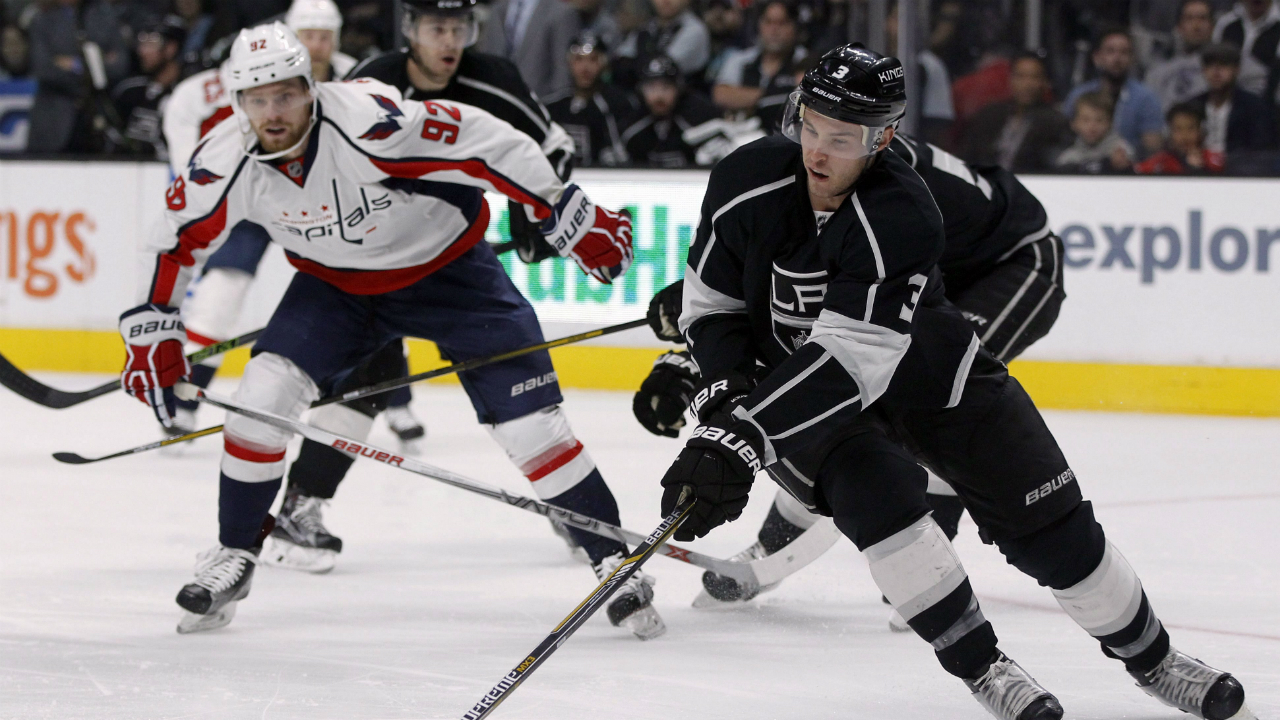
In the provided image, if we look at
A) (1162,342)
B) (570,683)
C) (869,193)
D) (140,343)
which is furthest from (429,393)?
(869,193)

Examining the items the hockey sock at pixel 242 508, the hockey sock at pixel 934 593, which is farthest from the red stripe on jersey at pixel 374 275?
the hockey sock at pixel 934 593

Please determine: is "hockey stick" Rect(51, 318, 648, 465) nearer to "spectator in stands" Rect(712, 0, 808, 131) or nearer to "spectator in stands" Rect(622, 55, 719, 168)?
"spectator in stands" Rect(622, 55, 719, 168)

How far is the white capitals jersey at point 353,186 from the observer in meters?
2.79

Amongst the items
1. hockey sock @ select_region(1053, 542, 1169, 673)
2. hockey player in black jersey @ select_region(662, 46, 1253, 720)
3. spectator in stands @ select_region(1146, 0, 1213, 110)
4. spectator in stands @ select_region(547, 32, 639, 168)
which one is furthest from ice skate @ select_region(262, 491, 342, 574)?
spectator in stands @ select_region(1146, 0, 1213, 110)

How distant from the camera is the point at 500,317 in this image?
9.80ft

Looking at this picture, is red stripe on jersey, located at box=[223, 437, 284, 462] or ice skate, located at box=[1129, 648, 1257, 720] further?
red stripe on jersey, located at box=[223, 437, 284, 462]

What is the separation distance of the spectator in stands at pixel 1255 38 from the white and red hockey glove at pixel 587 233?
3.00 metres

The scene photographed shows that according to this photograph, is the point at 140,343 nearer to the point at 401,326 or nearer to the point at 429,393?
the point at 401,326

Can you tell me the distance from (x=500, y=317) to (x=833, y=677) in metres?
0.97

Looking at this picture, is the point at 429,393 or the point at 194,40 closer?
the point at 429,393

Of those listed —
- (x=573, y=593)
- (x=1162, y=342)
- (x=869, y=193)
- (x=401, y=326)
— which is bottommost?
(x=1162, y=342)

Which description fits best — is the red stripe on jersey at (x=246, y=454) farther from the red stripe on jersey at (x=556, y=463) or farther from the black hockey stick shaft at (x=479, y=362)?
the red stripe on jersey at (x=556, y=463)

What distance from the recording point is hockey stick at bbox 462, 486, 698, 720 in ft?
6.61

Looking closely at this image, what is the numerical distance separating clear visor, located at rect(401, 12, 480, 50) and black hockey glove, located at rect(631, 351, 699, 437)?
110 centimetres
